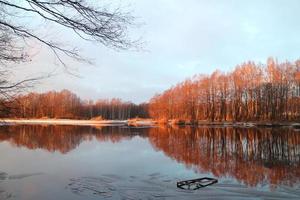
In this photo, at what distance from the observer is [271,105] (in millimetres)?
62438

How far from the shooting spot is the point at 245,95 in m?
68.1

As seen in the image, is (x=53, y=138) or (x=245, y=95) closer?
(x=53, y=138)

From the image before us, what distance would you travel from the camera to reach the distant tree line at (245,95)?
62312 mm

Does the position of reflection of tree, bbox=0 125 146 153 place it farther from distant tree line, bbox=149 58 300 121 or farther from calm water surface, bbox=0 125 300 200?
distant tree line, bbox=149 58 300 121

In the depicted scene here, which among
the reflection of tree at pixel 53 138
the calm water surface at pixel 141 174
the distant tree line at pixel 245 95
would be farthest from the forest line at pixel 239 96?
the calm water surface at pixel 141 174

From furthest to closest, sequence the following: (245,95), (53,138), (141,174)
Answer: (245,95) < (53,138) < (141,174)

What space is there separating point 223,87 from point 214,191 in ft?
216

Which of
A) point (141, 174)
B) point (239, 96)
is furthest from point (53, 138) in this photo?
point (239, 96)

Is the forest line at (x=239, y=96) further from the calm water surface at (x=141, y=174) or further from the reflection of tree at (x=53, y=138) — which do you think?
the calm water surface at (x=141, y=174)

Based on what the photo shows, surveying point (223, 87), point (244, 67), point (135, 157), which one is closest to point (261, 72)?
point (244, 67)

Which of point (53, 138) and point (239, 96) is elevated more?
point (239, 96)

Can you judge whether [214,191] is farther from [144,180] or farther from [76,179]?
[76,179]

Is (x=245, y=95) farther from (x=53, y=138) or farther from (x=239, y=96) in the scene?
(x=53, y=138)

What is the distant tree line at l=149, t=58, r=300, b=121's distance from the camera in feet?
204
